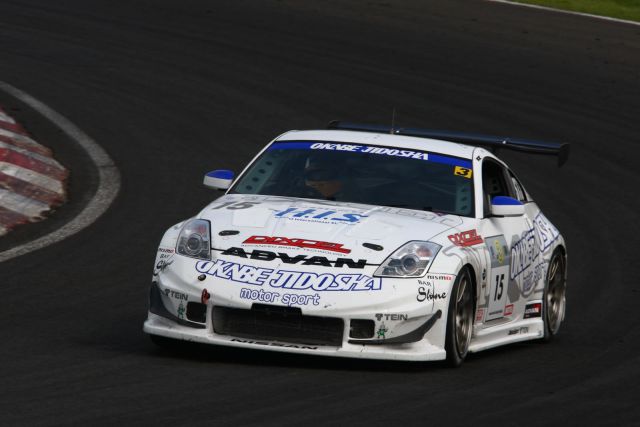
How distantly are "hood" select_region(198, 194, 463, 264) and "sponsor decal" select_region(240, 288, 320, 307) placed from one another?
267 millimetres

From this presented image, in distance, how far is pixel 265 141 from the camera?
52.6 ft

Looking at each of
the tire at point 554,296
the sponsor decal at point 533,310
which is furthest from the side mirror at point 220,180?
the tire at point 554,296

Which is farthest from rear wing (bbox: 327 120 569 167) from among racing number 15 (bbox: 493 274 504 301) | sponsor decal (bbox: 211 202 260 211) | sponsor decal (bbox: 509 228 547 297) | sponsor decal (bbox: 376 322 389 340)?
sponsor decal (bbox: 376 322 389 340)

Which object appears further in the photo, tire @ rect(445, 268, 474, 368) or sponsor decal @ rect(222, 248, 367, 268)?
tire @ rect(445, 268, 474, 368)

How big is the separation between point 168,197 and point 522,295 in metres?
4.77

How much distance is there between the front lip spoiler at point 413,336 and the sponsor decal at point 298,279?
27 cm

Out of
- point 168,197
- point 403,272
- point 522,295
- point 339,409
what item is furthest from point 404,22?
point 339,409

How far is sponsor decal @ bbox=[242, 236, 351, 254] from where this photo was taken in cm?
765

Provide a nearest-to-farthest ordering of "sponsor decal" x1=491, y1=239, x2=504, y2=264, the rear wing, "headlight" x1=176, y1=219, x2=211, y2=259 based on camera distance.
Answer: "headlight" x1=176, y1=219, x2=211, y2=259 → "sponsor decal" x1=491, y1=239, x2=504, y2=264 → the rear wing

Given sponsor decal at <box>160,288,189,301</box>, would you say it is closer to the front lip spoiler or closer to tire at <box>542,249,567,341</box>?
the front lip spoiler

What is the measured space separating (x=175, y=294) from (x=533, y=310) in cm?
273

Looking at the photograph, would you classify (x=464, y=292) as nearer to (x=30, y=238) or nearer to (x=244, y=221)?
(x=244, y=221)

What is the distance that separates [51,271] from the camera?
10.1 m

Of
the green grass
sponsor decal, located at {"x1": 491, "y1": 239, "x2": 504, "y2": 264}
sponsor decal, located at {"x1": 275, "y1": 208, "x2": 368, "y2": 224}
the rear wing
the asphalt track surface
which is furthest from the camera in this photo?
the green grass
